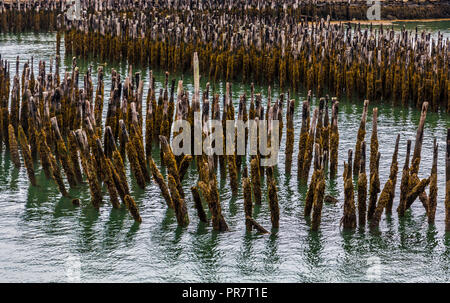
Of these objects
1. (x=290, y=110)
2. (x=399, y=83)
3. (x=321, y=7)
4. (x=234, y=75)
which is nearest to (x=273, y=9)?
(x=321, y=7)

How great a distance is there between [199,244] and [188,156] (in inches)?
83.4

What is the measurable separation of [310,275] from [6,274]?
3450 mm

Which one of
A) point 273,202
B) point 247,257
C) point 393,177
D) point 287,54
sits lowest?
point 247,257

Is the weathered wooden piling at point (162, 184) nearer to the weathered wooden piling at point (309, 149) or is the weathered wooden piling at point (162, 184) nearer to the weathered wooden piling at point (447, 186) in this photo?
the weathered wooden piling at point (309, 149)

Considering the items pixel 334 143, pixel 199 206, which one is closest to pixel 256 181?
pixel 199 206

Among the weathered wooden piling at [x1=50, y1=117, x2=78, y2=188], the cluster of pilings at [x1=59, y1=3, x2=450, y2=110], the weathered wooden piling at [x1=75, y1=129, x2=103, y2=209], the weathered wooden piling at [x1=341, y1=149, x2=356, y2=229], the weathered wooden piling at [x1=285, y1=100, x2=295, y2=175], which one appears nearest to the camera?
the weathered wooden piling at [x1=341, y1=149, x2=356, y2=229]

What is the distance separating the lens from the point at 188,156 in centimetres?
1095

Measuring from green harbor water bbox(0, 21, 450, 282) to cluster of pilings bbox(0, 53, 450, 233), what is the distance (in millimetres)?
198

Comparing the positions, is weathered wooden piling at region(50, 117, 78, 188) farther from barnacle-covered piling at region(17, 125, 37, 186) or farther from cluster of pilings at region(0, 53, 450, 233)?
barnacle-covered piling at region(17, 125, 37, 186)

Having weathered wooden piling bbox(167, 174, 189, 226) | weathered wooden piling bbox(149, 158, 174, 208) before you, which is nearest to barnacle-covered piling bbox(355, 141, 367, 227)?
weathered wooden piling bbox(167, 174, 189, 226)

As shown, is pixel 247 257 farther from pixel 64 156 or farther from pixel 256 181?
pixel 64 156

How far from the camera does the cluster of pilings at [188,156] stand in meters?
9.47

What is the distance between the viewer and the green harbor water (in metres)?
8.42

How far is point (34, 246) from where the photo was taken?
30.1 feet
